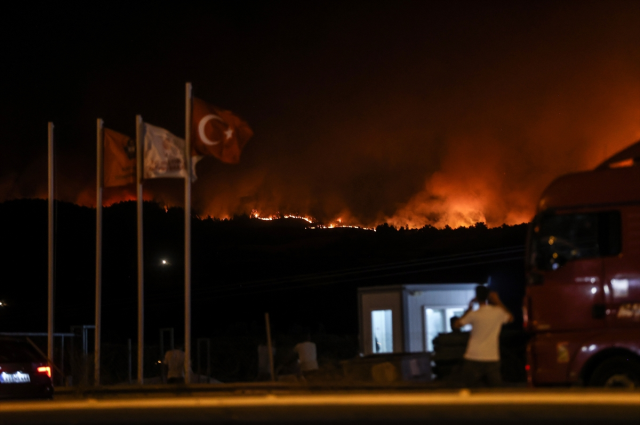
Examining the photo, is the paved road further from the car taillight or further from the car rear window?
the car taillight

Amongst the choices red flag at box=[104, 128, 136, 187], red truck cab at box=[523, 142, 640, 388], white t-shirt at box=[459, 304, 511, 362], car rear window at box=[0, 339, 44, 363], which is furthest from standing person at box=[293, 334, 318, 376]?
white t-shirt at box=[459, 304, 511, 362]

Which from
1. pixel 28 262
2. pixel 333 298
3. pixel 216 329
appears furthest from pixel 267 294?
pixel 28 262

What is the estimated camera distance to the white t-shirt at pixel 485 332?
10.6 metres

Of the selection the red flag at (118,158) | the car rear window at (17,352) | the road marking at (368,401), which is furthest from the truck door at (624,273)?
the red flag at (118,158)

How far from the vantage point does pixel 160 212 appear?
387ft

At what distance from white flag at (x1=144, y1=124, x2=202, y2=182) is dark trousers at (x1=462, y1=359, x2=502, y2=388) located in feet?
35.2

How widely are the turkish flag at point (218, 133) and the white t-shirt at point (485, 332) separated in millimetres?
9658

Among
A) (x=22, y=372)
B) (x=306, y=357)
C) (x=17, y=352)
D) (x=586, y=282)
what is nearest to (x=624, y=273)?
(x=586, y=282)

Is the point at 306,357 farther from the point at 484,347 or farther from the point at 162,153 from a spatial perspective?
the point at 484,347

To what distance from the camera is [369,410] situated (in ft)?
30.4

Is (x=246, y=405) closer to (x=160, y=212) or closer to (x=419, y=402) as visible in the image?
(x=419, y=402)

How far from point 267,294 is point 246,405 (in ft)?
267

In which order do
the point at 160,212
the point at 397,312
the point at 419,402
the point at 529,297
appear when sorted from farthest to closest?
the point at 160,212
the point at 397,312
the point at 529,297
the point at 419,402

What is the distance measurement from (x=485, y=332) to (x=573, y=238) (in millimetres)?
2035
